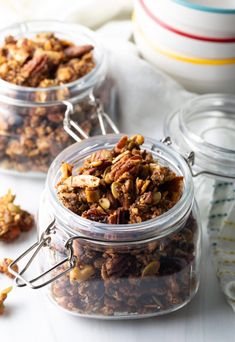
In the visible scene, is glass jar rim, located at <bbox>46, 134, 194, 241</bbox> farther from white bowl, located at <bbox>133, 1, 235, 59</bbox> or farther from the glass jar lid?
white bowl, located at <bbox>133, 1, 235, 59</bbox>

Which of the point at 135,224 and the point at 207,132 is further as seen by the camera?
the point at 207,132

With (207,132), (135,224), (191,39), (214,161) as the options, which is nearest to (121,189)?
(135,224)

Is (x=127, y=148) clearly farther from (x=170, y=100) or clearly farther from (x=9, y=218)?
(x=170, y=100)

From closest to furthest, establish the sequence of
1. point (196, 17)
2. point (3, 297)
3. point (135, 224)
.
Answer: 1. point (135, 224)
2. point (3, 297)
3. point (196, 17)

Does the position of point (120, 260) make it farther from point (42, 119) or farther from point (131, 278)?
point (42, 119)

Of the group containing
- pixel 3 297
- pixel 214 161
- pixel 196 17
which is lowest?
pixel 3 297

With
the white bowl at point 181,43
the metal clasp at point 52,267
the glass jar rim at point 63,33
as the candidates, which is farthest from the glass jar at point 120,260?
the white bowl at point 181,43

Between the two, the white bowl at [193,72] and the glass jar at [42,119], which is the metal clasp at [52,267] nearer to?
the glass jar at [42,119]

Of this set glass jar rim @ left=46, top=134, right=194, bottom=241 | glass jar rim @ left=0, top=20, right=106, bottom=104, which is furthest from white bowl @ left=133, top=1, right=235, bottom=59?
glass jar rim @ left=46, top=134, right=194, bottom=241
